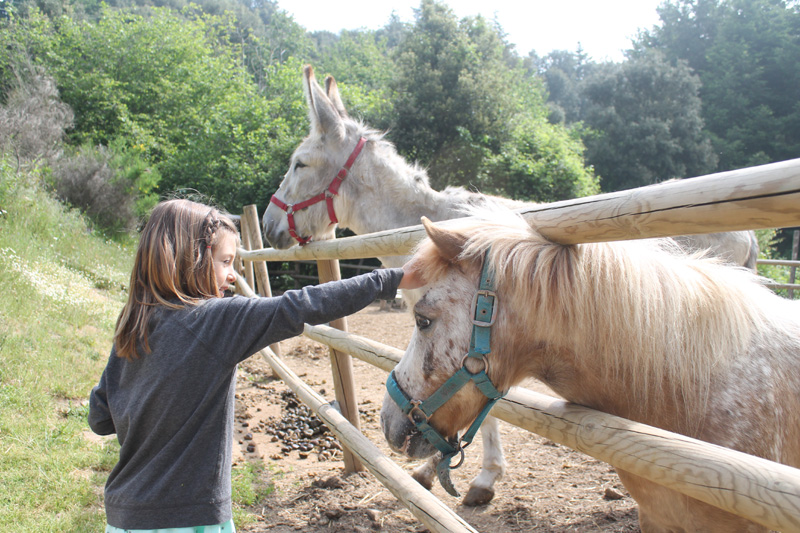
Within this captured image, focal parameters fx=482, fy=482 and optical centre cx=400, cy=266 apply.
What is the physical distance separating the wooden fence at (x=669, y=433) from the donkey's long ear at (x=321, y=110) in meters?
2.72

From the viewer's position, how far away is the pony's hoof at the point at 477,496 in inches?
119

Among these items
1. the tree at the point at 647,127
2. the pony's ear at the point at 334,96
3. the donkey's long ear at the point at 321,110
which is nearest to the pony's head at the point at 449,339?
the donkey's long ear at the point at 321,110

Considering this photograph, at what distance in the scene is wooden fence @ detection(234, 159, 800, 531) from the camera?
83 centimetres

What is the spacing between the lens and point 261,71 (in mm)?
38844

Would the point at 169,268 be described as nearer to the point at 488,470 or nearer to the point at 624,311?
the point at 624,311

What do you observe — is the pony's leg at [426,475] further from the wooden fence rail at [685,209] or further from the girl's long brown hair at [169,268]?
the wooden fence rail at [685,209]

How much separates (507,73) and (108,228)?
13.2m

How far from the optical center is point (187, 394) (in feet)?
4.99

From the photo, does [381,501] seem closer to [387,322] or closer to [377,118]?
[387,322]

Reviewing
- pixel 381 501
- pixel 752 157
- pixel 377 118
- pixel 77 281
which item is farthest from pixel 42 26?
pixel 752 157

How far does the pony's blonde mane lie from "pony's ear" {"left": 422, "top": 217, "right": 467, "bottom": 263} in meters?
0.05

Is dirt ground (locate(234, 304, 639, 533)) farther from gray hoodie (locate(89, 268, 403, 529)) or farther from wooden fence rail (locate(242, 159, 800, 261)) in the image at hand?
wooden fence rail (locate(242, 159, 800, 261))

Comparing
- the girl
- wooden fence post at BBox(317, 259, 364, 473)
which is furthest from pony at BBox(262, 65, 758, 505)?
the girl

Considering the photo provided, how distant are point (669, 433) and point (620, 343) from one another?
12.1 inches
